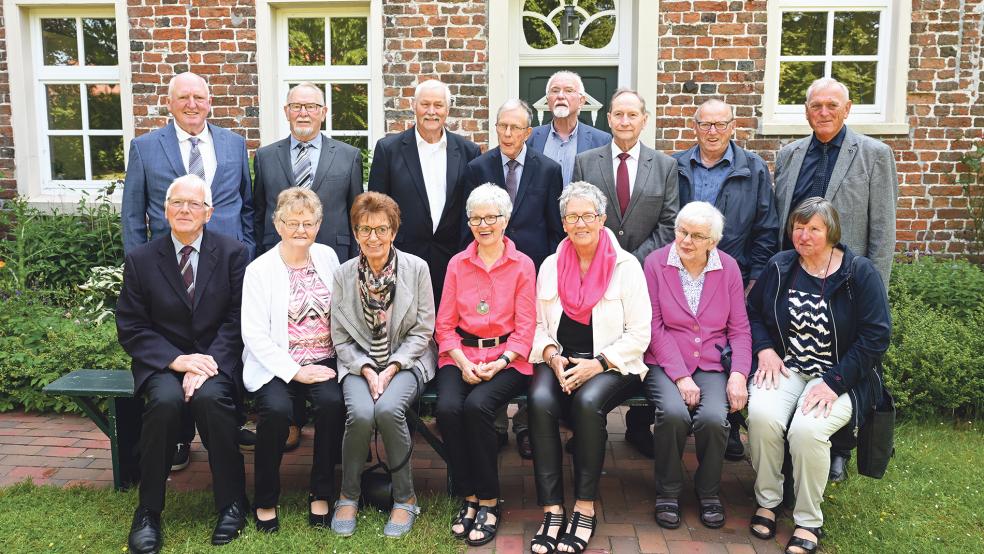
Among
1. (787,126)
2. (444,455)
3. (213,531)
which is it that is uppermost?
(787,126)

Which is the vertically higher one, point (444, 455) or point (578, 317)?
point (578, 317)

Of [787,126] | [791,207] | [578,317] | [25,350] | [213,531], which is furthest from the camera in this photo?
[787,126]

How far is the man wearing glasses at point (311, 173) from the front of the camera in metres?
4.05

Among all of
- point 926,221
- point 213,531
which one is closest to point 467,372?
point 213,531

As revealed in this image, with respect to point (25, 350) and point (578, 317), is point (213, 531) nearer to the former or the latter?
point (578, 317)

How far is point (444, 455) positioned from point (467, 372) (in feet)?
1.46

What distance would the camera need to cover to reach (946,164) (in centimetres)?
670

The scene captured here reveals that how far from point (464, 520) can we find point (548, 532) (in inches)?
15.5

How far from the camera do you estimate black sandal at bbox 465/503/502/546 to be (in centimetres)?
323

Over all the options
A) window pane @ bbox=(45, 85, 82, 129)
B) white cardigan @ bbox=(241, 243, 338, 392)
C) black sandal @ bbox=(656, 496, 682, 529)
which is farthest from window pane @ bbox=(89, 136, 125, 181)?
black sandal @ bbox=(656, 496, 682, 529)

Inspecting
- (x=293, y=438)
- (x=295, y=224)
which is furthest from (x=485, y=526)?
(x=295, y=224)

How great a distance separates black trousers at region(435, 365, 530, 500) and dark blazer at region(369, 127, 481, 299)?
880 mm

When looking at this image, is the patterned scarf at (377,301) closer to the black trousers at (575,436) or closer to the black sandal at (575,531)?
the black trousers at (575,436)

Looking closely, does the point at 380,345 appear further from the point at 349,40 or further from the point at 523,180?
the point at 349,40
